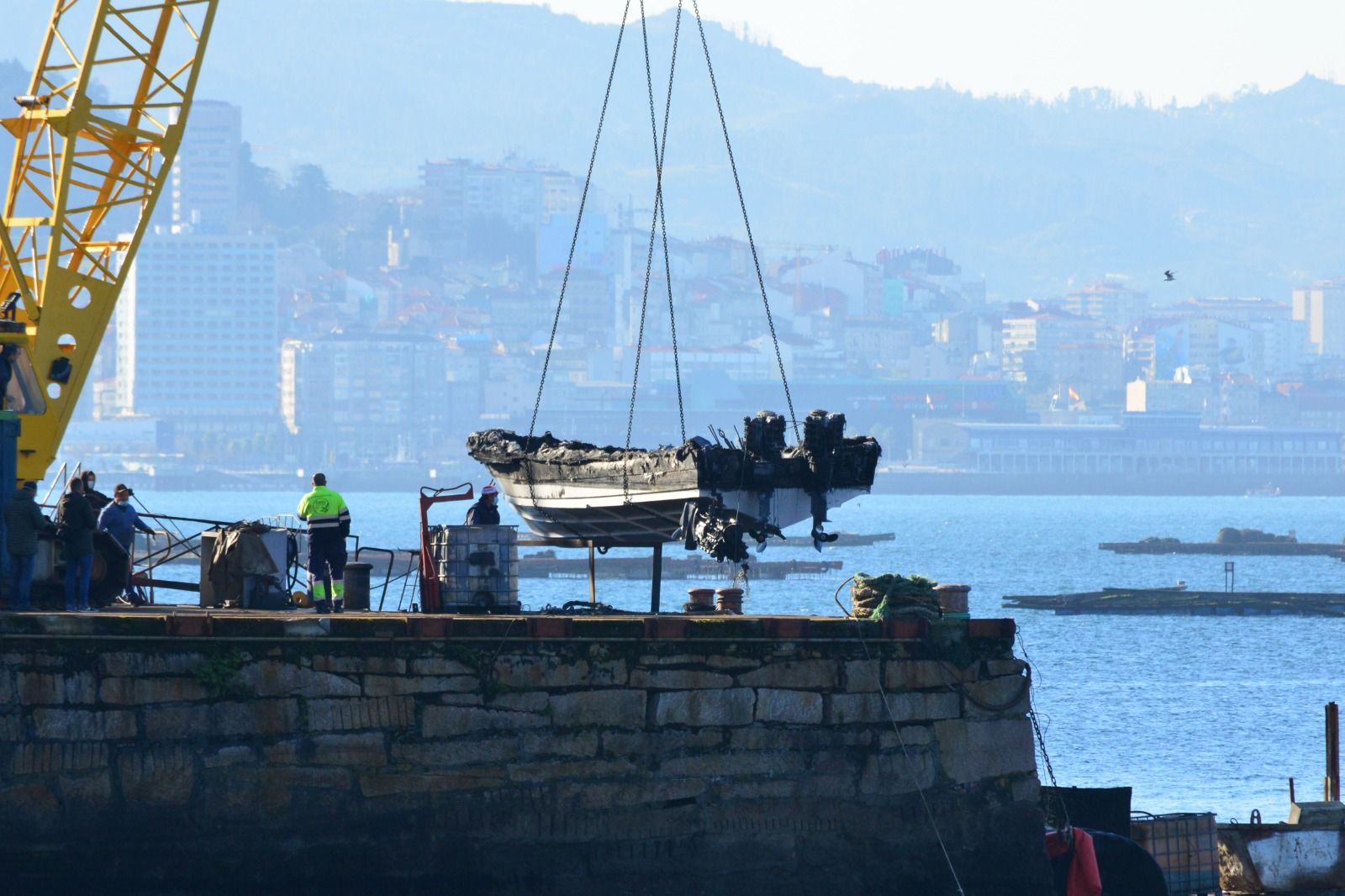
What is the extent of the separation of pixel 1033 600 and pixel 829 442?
60.7m

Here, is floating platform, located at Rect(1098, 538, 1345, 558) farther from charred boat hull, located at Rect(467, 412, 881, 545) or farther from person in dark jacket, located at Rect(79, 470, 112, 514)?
person in dark jacket, located at Rect(79, 470, 112, 514)

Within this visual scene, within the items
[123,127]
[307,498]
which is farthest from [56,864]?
[123,127]

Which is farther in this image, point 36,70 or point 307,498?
point 36,70

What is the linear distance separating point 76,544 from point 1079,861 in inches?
342

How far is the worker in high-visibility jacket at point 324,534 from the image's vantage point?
20.6 m

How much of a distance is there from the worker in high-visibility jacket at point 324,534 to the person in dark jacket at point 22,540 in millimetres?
3336

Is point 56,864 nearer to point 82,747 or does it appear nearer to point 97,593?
point 82,747

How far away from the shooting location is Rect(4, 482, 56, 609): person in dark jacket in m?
17.5

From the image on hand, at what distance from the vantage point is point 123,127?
3244 cm

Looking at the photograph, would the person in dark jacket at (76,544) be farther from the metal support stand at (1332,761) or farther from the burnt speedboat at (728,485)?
the metal support stand at (1332,761)

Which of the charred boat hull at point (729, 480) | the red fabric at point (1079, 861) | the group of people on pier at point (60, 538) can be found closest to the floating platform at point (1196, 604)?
the charred boat hull at point (729, 480)

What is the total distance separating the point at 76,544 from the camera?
58.9 feet

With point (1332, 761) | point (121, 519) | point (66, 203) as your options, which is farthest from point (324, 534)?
point (66, 203)

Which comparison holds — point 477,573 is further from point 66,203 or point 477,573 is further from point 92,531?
point 66,203
